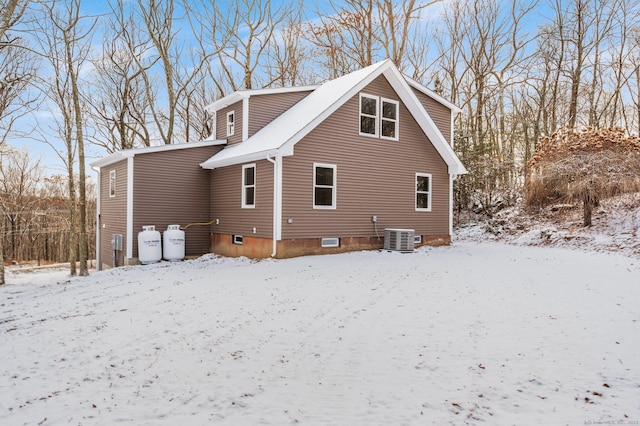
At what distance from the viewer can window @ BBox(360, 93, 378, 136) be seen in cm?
1322

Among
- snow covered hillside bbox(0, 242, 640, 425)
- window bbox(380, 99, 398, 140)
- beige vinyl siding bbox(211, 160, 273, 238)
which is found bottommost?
snow covered hillside bbox(0, 242, 640, 425)

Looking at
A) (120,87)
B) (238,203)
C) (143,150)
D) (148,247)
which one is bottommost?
(148,247)

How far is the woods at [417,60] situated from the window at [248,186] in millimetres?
11653

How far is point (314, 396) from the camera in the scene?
11.4ft

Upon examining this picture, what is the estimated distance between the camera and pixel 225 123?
50.9 ft

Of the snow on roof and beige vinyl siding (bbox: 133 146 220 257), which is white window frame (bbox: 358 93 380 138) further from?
beige vinyl siding (bbox: 133 146 220 257)

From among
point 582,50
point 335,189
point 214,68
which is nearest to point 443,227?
point 335,189

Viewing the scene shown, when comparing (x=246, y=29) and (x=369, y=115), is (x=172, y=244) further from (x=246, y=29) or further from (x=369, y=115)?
(x=246, y=29)

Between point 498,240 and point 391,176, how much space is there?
20.5 feet

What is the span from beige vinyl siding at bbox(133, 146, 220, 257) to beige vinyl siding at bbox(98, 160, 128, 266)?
621mm

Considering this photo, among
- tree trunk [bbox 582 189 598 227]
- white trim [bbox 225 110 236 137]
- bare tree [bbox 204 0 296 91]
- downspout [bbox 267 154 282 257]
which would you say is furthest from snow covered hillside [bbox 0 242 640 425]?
bare tree [bbox 204 0 296 91]

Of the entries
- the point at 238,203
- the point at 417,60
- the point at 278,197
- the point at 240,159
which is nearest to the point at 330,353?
the point at 278,197

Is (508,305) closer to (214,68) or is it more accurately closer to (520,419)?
(520,419)

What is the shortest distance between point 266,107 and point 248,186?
11.3ft
